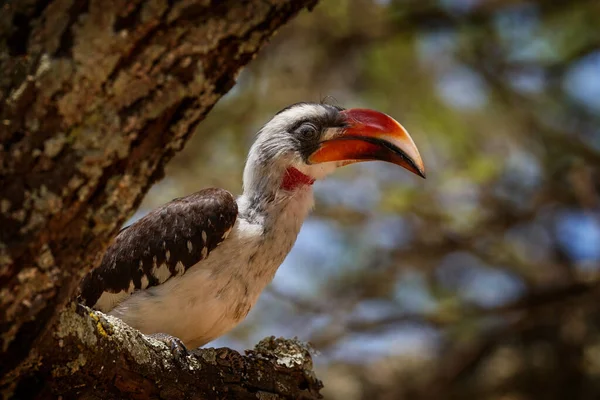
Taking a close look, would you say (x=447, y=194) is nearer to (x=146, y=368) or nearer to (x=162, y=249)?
Answer: (x=162, y=249)

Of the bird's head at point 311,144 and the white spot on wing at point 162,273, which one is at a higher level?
the bird's head at point 311,144

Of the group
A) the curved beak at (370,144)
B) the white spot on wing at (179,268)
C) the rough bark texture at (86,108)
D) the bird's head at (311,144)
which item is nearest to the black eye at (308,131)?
the bird's head at (311,144)

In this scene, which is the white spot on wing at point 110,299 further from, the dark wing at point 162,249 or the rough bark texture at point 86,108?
the rough bark texture at point 86,108

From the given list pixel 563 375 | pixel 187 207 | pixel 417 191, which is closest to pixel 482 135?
pixel 417 191

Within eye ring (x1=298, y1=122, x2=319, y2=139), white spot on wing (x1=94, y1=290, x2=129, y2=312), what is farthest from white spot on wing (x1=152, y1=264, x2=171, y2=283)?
eye ring (x1=298, y1=122, x2=319, y2=139)

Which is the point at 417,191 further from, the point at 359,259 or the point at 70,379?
the point at 70,379

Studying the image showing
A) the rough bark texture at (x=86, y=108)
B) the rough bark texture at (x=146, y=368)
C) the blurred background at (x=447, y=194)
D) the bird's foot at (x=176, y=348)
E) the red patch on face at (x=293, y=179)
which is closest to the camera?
the rough bark texture at (x=86, y=108)

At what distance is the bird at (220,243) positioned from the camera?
4145 mm

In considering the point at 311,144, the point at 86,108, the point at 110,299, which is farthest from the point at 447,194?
the point at 86,108

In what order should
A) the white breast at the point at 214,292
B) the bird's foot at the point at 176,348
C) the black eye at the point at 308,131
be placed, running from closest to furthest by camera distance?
the bird's foot at the point at 176,348 < the white breast at the point at 214,292 < the black eye at the point at 308,131

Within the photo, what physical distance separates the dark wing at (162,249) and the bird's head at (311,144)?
45cm

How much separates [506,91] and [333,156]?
4039 mm

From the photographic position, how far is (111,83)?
→ 2221 millimetres

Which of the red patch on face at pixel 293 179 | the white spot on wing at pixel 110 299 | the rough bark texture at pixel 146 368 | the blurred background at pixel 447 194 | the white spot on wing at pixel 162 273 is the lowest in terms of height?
the rough bark texture at pixel 146 368
